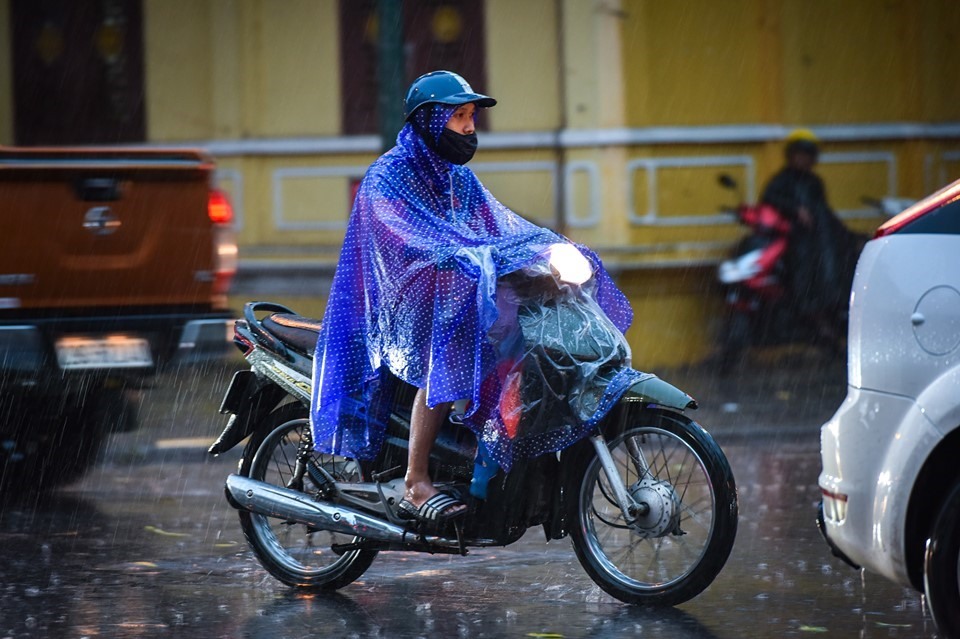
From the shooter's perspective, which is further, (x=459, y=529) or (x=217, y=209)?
(x=217, y=209)

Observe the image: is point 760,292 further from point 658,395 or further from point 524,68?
point 658,395

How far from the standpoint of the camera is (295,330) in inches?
246

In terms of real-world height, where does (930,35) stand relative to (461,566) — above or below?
above

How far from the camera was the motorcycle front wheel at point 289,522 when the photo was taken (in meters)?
6.09

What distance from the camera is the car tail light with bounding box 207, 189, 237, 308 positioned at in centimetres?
909

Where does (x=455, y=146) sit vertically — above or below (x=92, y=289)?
above

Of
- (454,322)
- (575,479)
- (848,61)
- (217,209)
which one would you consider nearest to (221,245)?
(217,209)

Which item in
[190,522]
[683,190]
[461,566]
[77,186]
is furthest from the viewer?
[683,190]

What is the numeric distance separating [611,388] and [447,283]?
0.64 metres

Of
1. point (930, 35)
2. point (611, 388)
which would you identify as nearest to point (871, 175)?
point (930, 35)

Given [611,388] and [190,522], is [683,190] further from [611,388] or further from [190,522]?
[611,388]

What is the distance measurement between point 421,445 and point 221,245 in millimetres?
3839

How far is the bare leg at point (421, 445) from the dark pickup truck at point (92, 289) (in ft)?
11.4

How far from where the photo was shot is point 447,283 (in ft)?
18.0
